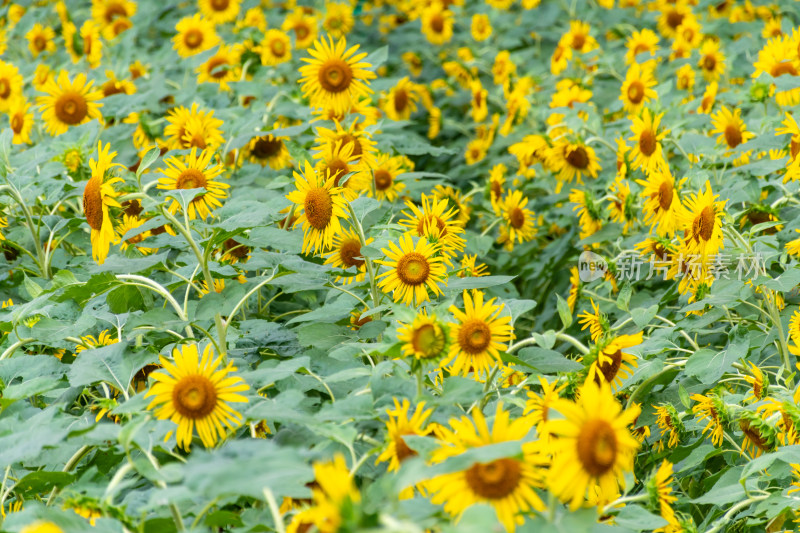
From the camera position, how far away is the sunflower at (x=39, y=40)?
15.1 ft

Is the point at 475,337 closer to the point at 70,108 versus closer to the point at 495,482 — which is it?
the point at 495,482

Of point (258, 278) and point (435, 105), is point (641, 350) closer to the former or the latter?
point (258, 278)

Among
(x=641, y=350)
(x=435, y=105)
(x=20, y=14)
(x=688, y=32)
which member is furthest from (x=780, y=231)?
(x=20, y=14)

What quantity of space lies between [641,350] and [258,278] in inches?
35.0

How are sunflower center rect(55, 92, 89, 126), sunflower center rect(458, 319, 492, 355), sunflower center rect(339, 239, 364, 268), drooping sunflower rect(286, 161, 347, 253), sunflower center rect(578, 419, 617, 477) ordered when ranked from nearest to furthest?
sunflower center rect(578, 419, 617, 477) → sunflower center rect(458, 319, 492, 355) → drooping sunflower rect(286, 161, 347, 253) → sunflower center rect(339, 239, 364, 268) → sunflower center rect(55, 92, 89, 126)

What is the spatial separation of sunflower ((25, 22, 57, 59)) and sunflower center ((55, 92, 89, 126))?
1.99 metres

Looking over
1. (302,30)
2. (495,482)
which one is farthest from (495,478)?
(302,30)

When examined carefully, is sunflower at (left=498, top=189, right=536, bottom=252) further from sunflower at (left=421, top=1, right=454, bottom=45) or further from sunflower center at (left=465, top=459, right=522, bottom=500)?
sunflower at (left=421, top=1, right=454, bottom=45)

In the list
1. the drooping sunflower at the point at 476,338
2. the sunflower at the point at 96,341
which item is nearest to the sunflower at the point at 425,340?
the drooping sunflower at the point at 476,338

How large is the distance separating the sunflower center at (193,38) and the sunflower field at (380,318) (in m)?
0.01

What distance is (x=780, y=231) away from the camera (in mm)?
2338

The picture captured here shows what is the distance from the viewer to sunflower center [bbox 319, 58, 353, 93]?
7.86ft

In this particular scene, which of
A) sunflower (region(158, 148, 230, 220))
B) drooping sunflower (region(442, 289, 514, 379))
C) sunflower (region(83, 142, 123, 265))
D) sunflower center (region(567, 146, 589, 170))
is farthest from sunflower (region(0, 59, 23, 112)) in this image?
drooping sunflower (region(442, 289, 514, 379))

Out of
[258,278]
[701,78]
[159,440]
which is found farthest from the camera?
[701,78]
